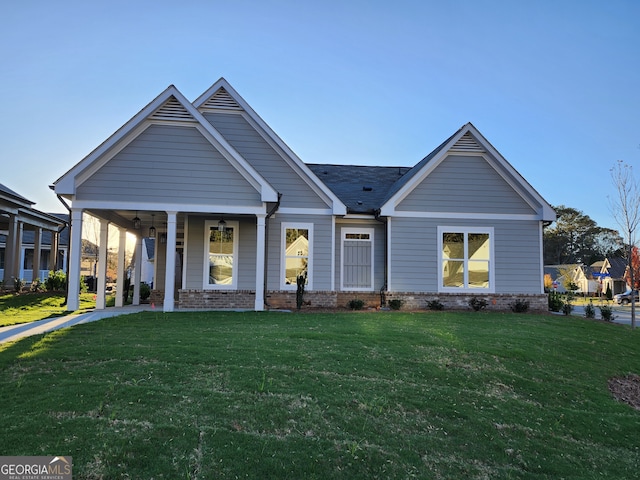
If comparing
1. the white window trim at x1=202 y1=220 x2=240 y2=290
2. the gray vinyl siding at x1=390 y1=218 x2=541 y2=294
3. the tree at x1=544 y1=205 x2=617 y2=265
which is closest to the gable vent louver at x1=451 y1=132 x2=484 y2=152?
the gray vinyl siding at x1=390 y1=218 x2=541 y2=294

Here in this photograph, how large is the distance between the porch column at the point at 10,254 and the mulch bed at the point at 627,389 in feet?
78.6

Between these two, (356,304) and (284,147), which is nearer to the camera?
(356,304)

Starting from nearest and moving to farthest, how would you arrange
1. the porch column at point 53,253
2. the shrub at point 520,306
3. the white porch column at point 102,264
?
the white porch column at point 102,264, the shrub at point 520,306, the porch column at point 53,253

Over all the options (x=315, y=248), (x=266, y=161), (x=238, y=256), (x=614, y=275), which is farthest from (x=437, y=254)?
(x=614, y=275)

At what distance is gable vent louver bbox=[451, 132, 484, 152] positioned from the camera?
14.9 m

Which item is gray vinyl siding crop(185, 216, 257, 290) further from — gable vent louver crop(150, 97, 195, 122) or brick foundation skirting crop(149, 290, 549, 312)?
gable vent louver crop(150, 97, 195, 122)

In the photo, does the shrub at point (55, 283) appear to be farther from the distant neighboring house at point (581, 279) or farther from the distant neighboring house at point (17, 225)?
the distant neighboring house at point (581, 279)

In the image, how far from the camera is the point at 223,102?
14203 mm

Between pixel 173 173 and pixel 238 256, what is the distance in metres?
3.33

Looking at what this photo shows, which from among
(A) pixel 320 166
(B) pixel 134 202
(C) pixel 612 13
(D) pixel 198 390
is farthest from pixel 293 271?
(C) pixel 612 13

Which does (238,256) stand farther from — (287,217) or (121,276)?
(121,276)

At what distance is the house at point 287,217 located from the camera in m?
12.1

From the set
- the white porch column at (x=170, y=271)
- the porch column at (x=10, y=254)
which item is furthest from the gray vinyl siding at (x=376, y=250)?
the porch column at (x=10, y=254)

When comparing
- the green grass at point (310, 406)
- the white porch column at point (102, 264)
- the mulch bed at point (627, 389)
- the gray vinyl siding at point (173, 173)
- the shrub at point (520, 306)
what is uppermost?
the gray vinyl siding at point (173, 173)
